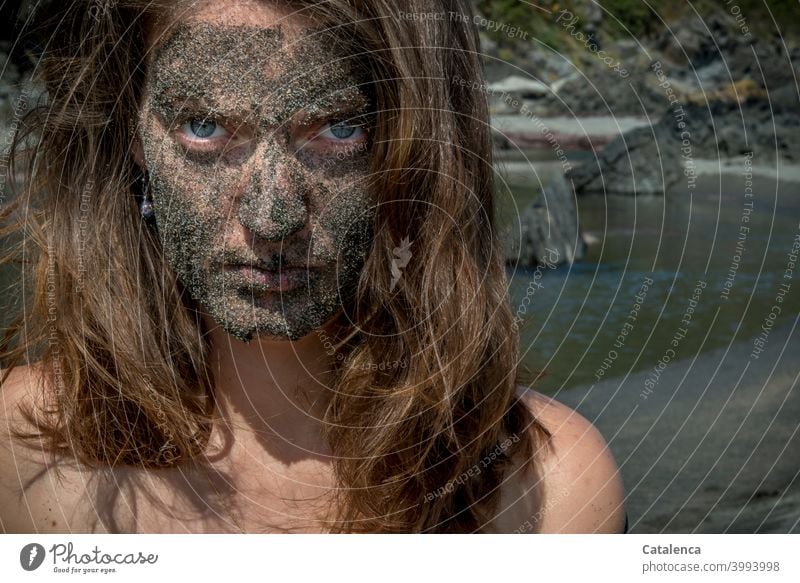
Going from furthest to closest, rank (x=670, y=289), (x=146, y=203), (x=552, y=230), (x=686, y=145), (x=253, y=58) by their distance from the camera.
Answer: (x=686, y=145)
(x=552, y=230)
(x=670, y=289)
(x=146, y=203)
(x=253, y=58)

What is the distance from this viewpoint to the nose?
1.00 m

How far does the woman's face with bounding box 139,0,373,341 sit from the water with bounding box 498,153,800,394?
41.4 inches

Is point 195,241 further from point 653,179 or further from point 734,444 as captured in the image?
point 653,179

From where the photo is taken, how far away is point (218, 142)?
1.02m

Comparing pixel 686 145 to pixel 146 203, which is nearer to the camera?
pixel 146 203

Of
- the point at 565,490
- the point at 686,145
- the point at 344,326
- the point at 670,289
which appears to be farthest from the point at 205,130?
the point at 686,145

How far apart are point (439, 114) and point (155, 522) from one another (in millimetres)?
567

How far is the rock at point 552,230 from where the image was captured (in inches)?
86.7

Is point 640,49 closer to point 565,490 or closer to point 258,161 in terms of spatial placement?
point 565,490

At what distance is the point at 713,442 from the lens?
184 centimetres

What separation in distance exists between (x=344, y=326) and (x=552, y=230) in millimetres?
1207

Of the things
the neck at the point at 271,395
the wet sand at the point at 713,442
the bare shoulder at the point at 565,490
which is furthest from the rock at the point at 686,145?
the neck at the point at 271,395

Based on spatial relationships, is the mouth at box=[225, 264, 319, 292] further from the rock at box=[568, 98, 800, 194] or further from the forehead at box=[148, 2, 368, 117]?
the rock at box=[568, 98, 800, 194]

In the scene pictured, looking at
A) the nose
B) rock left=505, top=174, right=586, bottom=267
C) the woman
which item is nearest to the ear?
the woman
